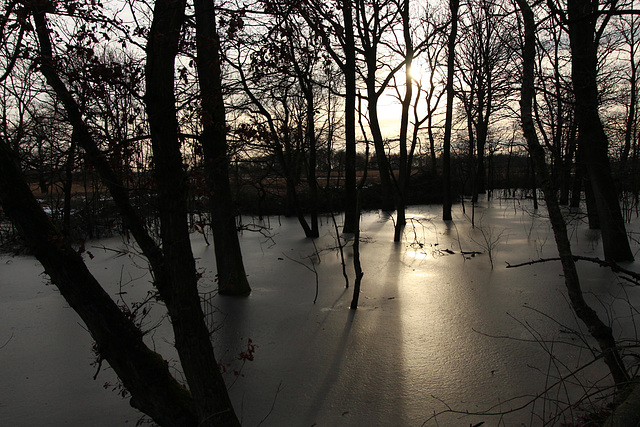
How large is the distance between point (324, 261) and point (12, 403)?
4.17 meters

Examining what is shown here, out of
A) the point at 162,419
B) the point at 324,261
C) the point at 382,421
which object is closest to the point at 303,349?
the point at 382,421

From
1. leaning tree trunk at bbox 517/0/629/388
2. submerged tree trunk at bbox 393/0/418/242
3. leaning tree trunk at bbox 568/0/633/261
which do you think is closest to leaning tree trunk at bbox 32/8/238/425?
leaning tree trunk at bbox 517/0/629/388

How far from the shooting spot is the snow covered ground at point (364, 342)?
2.44m

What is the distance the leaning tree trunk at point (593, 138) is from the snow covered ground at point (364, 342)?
37 centimetres

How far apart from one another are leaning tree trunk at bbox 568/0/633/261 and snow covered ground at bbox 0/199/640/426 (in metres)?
0.37

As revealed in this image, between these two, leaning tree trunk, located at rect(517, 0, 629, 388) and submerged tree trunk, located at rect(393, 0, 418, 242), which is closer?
leaning tree trunk, located at rect(517, 0, 629, 388)

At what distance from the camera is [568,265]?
2.26 meters

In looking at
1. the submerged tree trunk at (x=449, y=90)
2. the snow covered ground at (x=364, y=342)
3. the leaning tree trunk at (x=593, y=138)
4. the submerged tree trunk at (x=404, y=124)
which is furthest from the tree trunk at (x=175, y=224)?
the submerged tree trunk at (x=449, y=90)

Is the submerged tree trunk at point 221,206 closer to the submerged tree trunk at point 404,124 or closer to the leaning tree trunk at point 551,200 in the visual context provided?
the leaning tree trunk at point 551,200

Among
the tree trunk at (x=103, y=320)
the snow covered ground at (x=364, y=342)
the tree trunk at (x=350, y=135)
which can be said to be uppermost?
the tree trunk at (x=350, y=135)

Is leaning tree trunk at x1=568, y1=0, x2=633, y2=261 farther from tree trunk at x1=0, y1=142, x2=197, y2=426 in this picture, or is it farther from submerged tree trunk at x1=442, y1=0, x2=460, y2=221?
submerged tree trunk at x1=442, y1=0, x2=460, y2=221

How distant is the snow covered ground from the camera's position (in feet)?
8.00

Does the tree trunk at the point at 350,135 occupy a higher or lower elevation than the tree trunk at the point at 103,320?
higher

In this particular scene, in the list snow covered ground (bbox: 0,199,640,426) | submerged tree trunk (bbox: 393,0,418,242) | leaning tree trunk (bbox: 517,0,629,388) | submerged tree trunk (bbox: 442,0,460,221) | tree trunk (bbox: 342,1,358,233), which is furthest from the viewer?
submerged tree trunk (bbox: 442,0,460,221)
